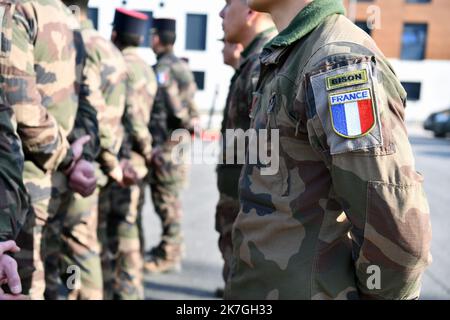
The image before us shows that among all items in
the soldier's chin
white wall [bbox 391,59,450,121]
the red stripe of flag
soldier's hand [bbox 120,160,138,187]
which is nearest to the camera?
the red stripe of flag

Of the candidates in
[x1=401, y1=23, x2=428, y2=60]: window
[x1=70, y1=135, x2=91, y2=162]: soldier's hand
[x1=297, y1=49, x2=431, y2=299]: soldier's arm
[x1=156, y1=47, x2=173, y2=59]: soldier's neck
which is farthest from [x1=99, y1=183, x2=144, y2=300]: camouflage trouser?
[x1=401, y1=23, x2=428, y2=60]: window

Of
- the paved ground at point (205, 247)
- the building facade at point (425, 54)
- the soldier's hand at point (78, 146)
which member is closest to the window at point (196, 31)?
the paved ground at point (205, 247)

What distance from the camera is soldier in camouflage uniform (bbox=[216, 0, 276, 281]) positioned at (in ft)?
8.32

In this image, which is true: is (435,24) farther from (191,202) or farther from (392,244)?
(392,244)

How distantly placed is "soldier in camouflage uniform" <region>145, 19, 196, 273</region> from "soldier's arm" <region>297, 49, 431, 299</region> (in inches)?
132

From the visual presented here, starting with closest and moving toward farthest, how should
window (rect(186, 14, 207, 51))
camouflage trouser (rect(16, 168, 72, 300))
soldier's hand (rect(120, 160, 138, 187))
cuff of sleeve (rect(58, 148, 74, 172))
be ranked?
camouflage trouser (rect(16, 168, 72, 300)), cuff of sleeve (rect(58, 148, 74, 172)), soldier's hand (rect(120, 160, 138, 187)), window (rect(186, 14, 207, 51))

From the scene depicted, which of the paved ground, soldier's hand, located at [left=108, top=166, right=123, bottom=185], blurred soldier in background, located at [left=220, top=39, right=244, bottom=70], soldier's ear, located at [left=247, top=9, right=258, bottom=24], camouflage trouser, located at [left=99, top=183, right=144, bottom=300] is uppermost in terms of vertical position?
soldier's ear, located at [left=247, top=9, right=258, bottom=24]

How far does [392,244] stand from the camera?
1303mm

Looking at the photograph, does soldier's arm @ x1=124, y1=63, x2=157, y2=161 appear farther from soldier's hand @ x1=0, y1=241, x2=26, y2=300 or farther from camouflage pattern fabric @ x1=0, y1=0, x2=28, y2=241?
→ soldier's hand @ x1=0, y1=241, x2=26, y2=300

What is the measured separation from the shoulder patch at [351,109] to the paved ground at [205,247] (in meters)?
2.83

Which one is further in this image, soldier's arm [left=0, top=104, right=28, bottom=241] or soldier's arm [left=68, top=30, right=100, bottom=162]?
soldier's arm [left=68, top=30, right=100, bottom=162]

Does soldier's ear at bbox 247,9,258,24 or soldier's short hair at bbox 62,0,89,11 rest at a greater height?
soldier's short hair at bbox 62,0,89,11

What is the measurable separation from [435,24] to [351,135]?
90.7 feet
